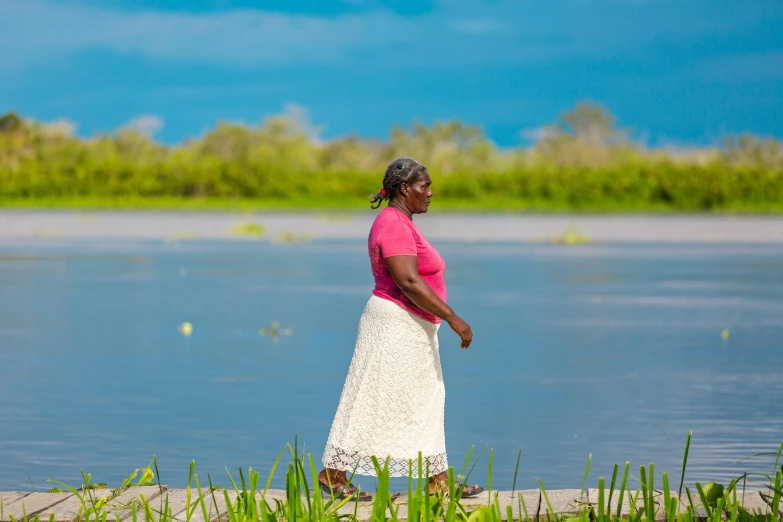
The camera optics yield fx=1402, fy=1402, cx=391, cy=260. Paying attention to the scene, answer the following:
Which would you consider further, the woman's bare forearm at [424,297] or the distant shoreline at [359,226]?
the distant shoreline at [359,226]

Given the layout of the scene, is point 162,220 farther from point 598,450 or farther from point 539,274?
point 598,450

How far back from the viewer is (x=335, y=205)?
5244 centimetres

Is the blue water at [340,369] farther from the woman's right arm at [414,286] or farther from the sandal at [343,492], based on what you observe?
the woman's right arm at [414,286]

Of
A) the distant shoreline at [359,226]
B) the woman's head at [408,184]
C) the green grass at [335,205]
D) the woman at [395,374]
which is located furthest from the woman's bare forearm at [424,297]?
the green grass at [335,205]

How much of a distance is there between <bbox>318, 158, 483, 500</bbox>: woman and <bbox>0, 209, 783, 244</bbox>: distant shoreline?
74.4ft

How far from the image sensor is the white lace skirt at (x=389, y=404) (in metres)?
5.60

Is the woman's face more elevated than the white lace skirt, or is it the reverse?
the woman's face

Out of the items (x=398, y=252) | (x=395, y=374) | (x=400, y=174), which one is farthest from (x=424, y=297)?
(x=400, y=174)

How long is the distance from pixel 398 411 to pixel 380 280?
1.77 ft

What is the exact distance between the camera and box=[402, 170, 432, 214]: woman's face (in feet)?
19.0

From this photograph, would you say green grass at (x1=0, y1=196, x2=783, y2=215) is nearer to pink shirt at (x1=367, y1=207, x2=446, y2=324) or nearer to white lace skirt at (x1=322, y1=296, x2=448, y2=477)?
pink shirt at (x1=367, y1=207, x2=446, y2=324)

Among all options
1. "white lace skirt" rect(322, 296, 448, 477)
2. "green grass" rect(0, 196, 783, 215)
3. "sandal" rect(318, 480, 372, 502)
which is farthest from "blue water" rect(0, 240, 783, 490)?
"green grass" rect(0, 196, 783, 215)

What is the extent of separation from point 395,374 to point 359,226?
1163 inches

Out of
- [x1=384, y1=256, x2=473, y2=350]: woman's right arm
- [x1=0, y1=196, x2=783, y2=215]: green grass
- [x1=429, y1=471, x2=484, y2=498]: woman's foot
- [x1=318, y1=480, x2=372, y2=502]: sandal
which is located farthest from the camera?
[x1=0, y1=196, x2=783, y2=215]: green grass
